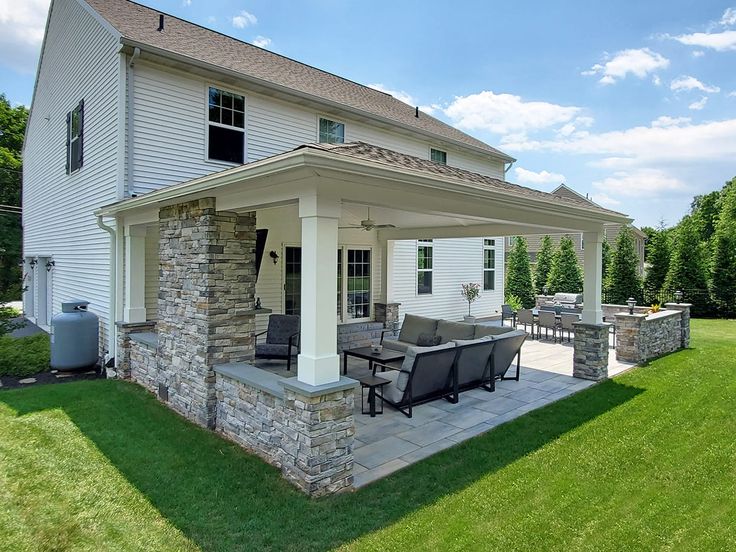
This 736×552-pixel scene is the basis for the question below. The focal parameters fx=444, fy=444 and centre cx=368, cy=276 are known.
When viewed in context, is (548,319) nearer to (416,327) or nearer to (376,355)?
(416,327)

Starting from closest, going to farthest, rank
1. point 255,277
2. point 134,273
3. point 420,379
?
1. point 255,277
2. point 420,379
3. point 134,273

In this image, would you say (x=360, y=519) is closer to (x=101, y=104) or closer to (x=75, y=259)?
(x=101, y=104)

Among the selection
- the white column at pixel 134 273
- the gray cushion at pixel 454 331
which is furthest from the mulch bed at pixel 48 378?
the gray cushion at pixel 454 331

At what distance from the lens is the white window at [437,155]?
43.5 feet

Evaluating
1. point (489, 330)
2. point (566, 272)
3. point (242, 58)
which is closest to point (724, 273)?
point (566, 272)

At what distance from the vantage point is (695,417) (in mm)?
5883

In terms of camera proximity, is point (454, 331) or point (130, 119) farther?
point (454, 331)

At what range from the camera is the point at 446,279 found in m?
14.1

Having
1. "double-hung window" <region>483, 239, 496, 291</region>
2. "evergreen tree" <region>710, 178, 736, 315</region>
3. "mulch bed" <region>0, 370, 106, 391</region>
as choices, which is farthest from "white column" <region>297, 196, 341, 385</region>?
"evergreen tree" <region>710, 178, 736, 315</region>

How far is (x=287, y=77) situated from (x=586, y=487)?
33.3ft

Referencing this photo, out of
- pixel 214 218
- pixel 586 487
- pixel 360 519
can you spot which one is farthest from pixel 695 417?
pixel 214 218

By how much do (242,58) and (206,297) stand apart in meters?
7.18

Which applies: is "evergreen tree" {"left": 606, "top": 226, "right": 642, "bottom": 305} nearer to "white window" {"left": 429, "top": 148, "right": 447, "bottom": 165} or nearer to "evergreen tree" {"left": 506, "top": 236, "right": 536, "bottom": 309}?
"evergreen tree" {"left": 506, "top": 236, "right": 536, "bottom": 309}

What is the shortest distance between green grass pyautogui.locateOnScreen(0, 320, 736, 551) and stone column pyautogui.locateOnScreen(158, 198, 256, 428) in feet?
1.77
